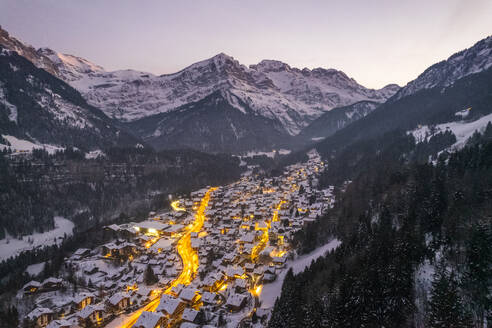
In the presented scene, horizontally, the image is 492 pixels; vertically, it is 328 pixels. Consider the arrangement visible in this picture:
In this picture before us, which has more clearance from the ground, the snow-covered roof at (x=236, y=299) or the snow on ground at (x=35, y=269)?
the snow on ground at (x=35, y=269)

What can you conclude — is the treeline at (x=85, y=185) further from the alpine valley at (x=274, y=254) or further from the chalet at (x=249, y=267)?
the chalet at (x=249, y=267)

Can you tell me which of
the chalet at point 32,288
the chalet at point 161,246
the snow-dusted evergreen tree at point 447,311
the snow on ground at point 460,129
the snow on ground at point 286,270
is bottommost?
the snow on ground at point 286,270

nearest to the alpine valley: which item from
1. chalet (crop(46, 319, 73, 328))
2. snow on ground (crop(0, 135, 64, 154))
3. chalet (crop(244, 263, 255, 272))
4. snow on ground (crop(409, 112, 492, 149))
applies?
chalet (crop(46, 319, 73, 328))

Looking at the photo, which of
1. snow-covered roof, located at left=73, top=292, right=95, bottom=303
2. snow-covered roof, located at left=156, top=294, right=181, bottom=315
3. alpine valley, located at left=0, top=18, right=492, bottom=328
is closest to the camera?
alpine valley, located at left=0, top=18, right=492, bottom=328

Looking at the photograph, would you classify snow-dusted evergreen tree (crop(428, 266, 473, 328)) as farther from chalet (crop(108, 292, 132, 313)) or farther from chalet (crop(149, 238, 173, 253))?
chalet (crop(149, 238, 173, 253))

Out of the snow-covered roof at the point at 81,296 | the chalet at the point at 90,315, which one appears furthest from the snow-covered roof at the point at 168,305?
the snow-covered roof at the point at 81,296

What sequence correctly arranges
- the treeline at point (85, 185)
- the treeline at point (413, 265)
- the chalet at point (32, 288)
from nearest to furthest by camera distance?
the treeline at point (413, 265) < the chalet at point (32, 288) < the treeline at point (85, 185)

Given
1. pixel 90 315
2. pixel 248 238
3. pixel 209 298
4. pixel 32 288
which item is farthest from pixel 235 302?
pixel 32 288
